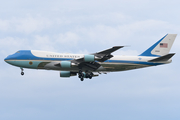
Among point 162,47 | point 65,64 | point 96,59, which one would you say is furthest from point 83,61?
point 162,47

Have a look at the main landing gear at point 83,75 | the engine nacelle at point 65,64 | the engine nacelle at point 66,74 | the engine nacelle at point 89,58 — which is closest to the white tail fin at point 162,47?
the main landing gear at point 83,75

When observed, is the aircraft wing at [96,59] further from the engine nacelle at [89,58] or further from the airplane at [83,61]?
the engine nacelle at [89,58]

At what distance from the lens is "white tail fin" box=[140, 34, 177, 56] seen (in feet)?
195

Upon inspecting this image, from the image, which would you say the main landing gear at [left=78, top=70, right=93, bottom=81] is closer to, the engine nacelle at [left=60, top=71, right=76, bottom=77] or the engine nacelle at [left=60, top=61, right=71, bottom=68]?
the engine nacelle at [left=60, top=61, right=71, bottom=68]

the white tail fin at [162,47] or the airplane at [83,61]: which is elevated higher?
the white tail fin at [162,47]

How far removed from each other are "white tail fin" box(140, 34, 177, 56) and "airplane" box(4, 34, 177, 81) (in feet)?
4.08

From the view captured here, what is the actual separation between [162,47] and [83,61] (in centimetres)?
1732

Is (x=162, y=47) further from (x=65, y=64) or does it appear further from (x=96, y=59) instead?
(x=65, y=64)

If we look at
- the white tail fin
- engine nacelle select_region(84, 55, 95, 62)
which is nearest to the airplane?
engine nacelle select_region(84, 55, 95, 62)

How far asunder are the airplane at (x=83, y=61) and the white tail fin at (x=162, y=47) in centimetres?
124

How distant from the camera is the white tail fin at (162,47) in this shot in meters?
59.3

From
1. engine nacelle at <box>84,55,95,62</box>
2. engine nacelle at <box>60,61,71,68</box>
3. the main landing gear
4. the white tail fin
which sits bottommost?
the main landing gear

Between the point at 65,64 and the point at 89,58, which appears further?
the point at 65,64

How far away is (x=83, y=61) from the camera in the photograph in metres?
52.6
